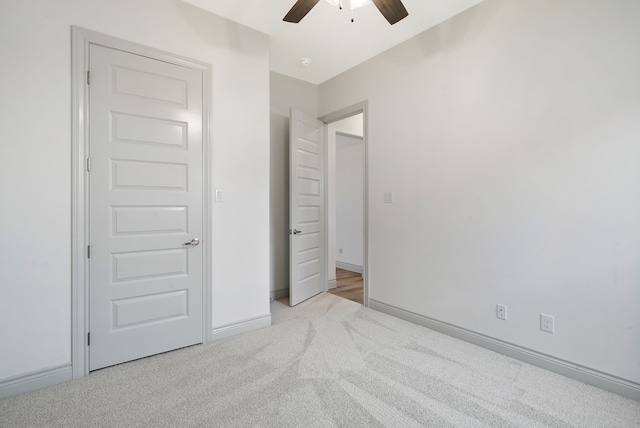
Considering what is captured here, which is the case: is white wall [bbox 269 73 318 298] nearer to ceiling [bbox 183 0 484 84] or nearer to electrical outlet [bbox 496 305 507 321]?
ceiling [bbox 183 0 484 84]

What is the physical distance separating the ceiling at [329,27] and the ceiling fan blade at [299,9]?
1.91 feet

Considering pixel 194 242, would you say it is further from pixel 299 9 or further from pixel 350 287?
pixel 350 287

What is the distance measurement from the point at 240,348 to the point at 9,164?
1.96m

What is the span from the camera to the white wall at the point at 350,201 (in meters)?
5.46

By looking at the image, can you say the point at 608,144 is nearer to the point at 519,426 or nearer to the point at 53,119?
the point at 519,426

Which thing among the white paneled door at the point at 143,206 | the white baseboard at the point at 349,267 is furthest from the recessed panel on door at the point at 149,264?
the white baseboard at the point at 349,267

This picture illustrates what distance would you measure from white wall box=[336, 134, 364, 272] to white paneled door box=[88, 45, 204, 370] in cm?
345

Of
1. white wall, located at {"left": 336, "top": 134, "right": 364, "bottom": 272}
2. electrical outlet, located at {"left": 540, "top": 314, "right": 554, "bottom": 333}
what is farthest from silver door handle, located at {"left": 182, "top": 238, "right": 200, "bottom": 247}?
white wall, located at {"left": 336, "top": 134, "right": 364, "bottom": 272}

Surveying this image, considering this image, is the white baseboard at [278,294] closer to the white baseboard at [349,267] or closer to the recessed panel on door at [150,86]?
the white baseboard at [349,267]

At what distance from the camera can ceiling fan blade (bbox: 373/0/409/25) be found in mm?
1757

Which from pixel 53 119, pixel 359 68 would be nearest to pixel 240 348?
pixel 53 119

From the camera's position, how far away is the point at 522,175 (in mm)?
2199

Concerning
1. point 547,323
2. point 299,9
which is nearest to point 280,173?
point 299,9

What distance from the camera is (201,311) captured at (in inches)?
97.3
